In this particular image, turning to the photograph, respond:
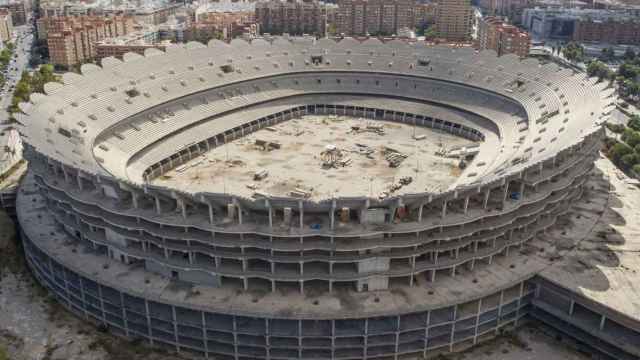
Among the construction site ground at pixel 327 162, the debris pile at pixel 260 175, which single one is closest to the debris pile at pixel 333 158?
the construction site ground at pixel 327 162

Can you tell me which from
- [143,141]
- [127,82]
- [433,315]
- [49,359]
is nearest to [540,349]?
[433,315]

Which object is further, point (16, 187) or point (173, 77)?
point (173, 77)

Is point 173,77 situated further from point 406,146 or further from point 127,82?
point 406,146

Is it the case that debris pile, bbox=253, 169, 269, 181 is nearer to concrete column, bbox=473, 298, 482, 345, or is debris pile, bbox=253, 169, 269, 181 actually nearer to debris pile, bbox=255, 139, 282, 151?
debris pile, bbox=255, 139, 282, 151

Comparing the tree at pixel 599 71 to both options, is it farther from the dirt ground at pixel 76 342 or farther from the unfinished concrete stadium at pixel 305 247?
the dirt ground at pixel 76 342

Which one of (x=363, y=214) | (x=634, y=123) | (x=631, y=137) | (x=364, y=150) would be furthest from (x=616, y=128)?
(x=363, y=214)

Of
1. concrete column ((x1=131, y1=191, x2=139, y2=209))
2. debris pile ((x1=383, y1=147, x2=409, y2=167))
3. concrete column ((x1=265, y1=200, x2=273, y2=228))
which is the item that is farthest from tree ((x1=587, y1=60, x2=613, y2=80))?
concrete column ((x1=131, y1=191, x2=139, y2=209))
